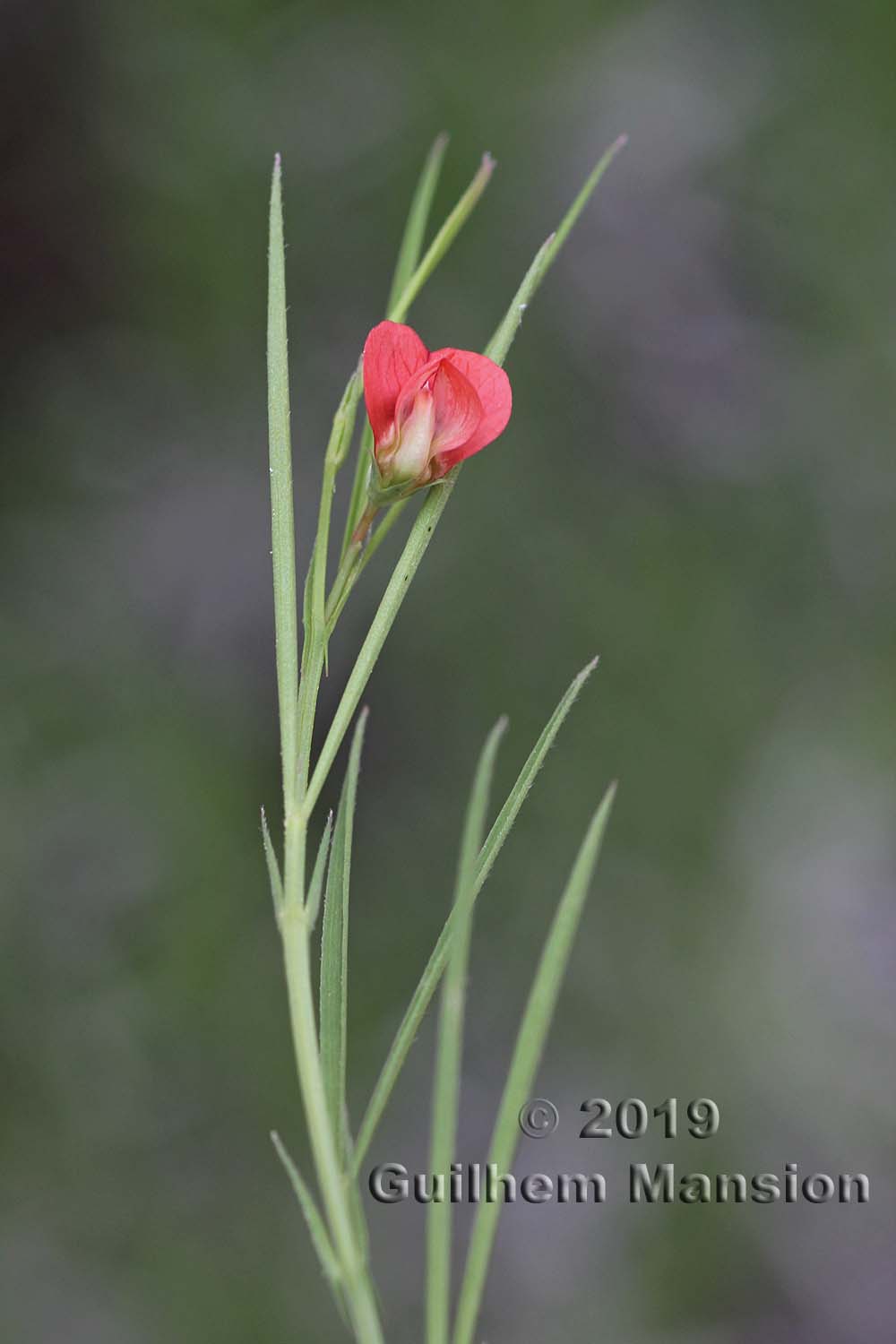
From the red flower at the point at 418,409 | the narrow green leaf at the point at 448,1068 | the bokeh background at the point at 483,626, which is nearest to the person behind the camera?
the narrow green leaf at the point at 448,1068

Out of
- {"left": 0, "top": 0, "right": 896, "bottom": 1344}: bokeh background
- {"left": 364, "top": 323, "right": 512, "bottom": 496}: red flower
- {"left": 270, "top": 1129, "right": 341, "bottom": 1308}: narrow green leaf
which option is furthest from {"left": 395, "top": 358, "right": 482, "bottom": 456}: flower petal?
{"left": 0, "top": 0, "right": 896, "bottom": 1344}: bokeh background

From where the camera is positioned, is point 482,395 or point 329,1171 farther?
point 482,395

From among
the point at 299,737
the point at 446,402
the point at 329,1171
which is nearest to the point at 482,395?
the point at 446,402

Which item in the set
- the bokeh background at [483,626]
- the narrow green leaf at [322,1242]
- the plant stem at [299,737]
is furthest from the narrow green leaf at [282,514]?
the bokeh background at [483,626]

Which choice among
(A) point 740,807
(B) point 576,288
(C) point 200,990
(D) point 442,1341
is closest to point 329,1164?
(D) point 442,1341

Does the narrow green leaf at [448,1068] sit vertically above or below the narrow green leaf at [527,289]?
below

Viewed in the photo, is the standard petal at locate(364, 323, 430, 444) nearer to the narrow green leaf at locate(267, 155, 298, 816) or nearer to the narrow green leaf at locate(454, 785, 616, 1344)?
the narrow green leaf at locate(267, 155, 298, 816)

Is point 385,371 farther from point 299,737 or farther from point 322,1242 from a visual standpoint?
point 322,1242

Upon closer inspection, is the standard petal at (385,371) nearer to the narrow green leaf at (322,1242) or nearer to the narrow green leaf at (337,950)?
the narrow green leaf at (337,950)
